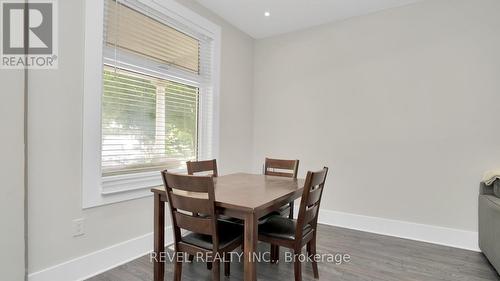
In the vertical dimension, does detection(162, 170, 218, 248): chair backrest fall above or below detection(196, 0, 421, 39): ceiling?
below

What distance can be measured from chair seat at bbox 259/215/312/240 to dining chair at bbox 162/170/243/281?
8.2 inches

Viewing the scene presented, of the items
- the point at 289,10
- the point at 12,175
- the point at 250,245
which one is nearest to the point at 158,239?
the point at 250,245

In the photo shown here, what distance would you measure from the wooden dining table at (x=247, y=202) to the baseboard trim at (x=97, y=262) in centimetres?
55

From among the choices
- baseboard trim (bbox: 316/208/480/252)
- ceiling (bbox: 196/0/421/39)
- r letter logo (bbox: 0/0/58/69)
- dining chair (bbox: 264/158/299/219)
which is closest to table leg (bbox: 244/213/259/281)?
dining chair (bbox: 264/158/299/219)

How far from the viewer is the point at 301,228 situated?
5.69 ft

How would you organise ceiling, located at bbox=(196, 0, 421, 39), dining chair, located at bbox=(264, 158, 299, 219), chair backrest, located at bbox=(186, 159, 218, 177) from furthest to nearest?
ceiling, located at bbox=(196, 0, 421, 39), dining chair, located at bbox=(264, 158, 299, 219), chair backrest, located at bbox=(186, 159, 218, 177)

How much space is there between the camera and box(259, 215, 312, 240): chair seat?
182cm

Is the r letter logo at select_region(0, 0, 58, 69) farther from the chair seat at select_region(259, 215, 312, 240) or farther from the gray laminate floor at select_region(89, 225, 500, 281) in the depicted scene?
the chair seat at select_region(259, 215, 312, 240)

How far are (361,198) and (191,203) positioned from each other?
7.67 feet

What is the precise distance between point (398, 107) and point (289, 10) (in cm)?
162

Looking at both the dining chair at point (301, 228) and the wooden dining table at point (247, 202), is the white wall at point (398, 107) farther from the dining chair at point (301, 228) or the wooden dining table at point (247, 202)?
the dining chair at point (301, 228)

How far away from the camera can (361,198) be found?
3.19 meters

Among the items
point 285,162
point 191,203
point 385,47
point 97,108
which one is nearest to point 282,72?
point 385,47

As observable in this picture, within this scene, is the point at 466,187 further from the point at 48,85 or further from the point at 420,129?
the point at 48,85
